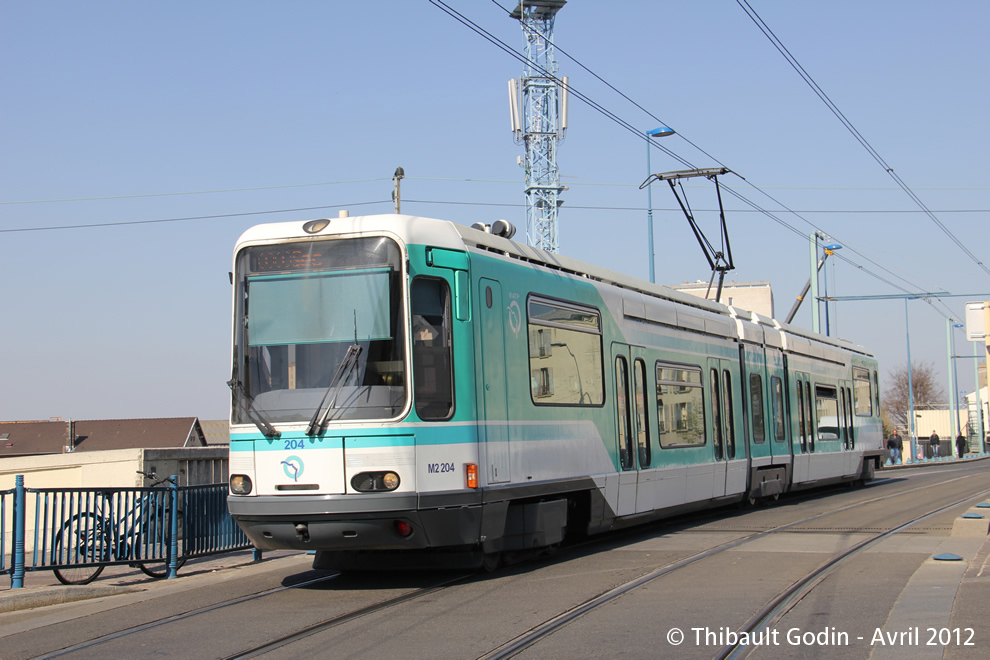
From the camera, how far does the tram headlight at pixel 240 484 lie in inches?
363

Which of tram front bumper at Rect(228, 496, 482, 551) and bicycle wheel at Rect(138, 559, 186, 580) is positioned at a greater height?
tram front bumper at Rect(228, 496, 482, 551)

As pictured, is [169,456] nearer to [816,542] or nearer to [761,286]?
[816,542]

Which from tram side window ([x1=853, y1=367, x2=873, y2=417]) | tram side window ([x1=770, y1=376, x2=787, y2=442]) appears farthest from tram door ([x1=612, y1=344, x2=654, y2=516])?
tram side window ([x1=853, y1=367, x2=873, y2=417])

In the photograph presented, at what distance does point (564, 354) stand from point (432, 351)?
2532 mm

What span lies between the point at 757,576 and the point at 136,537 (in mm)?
6460

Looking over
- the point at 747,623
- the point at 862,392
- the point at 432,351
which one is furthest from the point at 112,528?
the point at 862,392

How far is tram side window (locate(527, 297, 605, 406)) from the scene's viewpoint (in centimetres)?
1070

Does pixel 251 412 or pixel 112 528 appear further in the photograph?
pixel 112 528

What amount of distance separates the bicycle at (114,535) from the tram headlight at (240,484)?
2330 mm

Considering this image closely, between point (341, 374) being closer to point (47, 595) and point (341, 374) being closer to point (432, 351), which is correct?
point (432, 351)

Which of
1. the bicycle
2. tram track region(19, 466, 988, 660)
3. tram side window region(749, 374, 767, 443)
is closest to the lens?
tram track region(19, 466, 988, 660)

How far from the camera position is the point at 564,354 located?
36.9 feet

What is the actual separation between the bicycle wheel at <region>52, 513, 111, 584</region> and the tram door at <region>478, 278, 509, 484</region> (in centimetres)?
436

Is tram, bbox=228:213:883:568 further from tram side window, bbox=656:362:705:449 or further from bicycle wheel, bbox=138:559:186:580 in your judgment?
bicycle wheel, bbox=138:559:186:580
